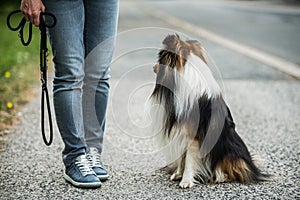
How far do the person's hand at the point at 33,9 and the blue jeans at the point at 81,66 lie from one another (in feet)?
0.25

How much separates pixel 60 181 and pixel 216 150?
42.9 inches

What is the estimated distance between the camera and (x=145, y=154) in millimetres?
4449

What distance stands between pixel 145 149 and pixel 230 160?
118cm

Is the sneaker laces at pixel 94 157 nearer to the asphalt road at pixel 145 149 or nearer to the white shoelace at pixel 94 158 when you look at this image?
the white shoelace at pixel 94 158

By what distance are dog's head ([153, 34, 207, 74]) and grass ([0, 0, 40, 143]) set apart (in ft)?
7.35

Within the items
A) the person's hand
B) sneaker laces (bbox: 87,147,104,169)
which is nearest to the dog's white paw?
sneaker laces (bbox: 87,147,104,169)

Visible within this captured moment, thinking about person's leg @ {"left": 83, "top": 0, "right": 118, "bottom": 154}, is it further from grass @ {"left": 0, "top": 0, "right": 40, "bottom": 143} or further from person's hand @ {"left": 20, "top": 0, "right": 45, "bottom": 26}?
grass @ {"left": 0, "top": 0, "right": 40, "bottom": 143}

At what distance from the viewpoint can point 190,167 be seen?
3.57m

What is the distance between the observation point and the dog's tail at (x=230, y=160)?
3547 mm

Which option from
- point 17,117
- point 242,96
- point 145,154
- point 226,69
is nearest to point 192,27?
point 226,69

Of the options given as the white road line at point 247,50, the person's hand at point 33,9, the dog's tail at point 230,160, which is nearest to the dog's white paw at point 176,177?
the dog's tail at point 230,160

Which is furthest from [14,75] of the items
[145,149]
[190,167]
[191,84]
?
[191,84]

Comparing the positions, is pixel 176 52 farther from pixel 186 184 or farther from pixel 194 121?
pixel 186 184

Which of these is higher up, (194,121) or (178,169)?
(194,121)
